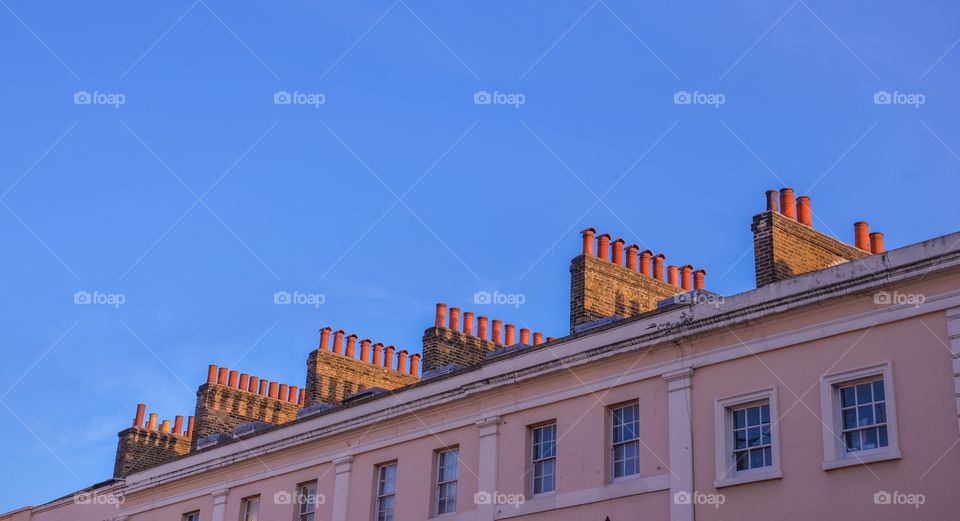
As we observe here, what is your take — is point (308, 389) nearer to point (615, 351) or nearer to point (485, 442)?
point (485, 442)

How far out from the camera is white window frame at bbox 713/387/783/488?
21.2m

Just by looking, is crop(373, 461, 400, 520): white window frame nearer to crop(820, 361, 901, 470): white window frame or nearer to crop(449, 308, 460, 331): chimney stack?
crop(449, 308, 460, 331): chimney stack

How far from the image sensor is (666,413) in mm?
23297

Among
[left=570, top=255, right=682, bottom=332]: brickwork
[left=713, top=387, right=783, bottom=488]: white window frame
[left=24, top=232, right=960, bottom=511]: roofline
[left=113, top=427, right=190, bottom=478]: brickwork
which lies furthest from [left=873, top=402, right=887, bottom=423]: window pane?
[left=113, top=427, right=190, bottom=478]: brickwork

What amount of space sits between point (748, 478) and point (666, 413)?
2.38 meters

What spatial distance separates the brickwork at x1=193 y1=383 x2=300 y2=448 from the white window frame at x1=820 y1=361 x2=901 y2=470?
23078 millimetres

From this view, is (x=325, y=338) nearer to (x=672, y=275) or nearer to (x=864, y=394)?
(x=672, y=275)

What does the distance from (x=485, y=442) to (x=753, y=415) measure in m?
6.69

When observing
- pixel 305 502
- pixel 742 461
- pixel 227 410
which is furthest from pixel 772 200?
pixel 227 410

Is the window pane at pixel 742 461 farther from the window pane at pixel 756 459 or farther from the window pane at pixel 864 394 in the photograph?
the window pane at pixel 864 394

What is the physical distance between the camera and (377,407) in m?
30.0

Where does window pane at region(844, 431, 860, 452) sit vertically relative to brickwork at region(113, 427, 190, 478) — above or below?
below

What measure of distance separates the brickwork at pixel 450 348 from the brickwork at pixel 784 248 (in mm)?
9329

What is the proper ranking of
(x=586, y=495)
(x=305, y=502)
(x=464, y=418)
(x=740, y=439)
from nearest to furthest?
(x=740, y=439) < (x=586, y=495) < (x=464, y=418) < (x=305, y=502)
